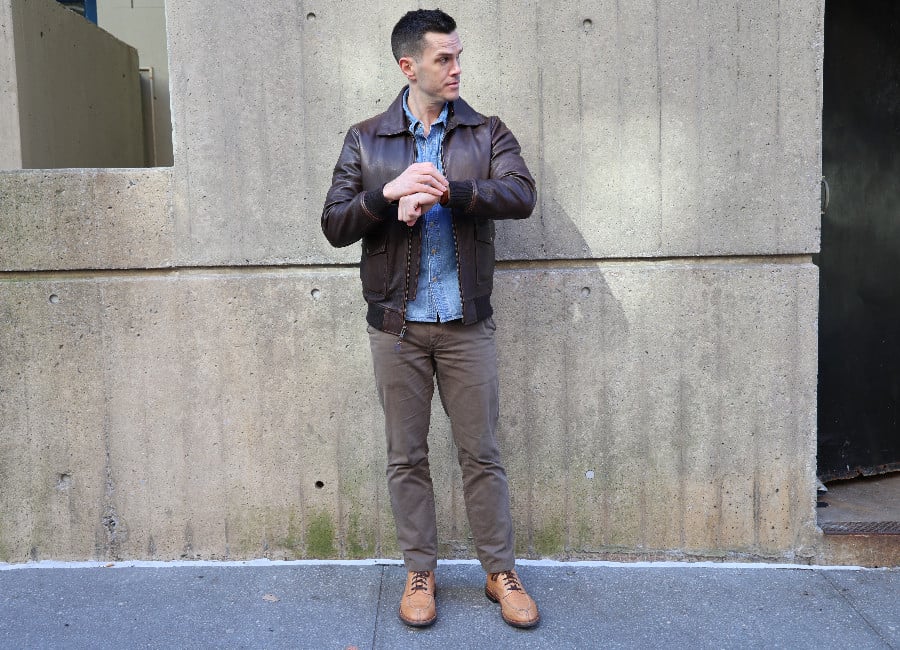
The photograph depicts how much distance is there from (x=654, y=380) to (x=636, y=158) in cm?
101

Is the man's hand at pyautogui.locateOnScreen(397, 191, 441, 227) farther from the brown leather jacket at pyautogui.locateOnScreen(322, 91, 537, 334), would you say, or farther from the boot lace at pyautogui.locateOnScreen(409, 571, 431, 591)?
the boot lace at pyautogui.locateOnScreen(409, 571, 431, 591)

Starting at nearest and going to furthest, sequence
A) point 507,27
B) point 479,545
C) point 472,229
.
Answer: point 472,229
point 479,545
point 507,27

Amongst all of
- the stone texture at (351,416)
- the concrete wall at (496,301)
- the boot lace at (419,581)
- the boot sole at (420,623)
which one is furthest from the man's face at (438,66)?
the boot sole at (420,623)

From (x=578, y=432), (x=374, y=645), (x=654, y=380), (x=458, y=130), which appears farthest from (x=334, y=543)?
(x=458, y=130)

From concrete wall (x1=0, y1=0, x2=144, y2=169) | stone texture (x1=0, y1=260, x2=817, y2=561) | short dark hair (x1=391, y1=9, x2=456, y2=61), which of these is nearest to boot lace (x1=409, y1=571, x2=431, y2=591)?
stone texture (x1=0, y1=260, x2=817, y2=561)

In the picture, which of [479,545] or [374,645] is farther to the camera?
[479,545]

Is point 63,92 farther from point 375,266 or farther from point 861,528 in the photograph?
point 861,528

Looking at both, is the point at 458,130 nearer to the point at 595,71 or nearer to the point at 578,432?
the point at 595,71

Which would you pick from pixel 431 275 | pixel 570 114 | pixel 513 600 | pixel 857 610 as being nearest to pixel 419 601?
pixel 513 600

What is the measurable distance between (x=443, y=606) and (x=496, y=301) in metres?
1.34

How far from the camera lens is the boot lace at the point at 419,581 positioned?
3658mm

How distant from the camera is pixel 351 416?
4180mm

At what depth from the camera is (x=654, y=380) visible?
4145 mm

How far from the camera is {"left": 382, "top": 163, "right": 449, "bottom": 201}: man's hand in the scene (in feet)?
10.4
